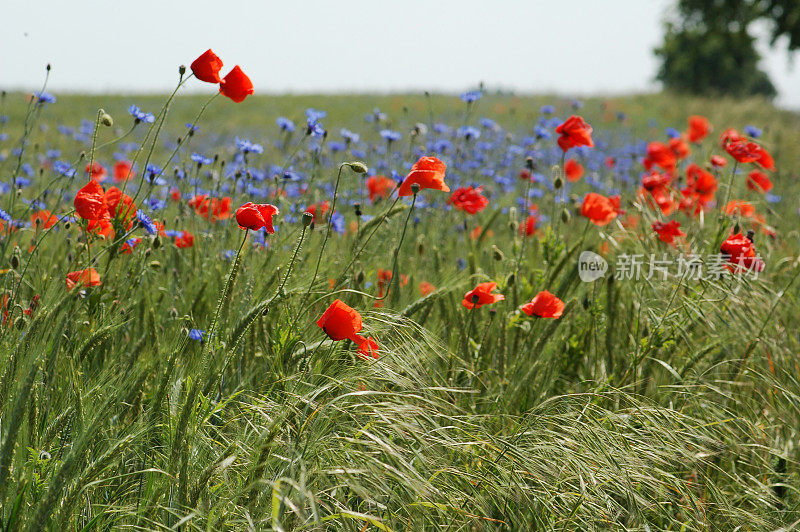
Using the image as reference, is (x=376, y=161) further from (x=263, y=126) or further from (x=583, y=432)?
(x=263, y=126)

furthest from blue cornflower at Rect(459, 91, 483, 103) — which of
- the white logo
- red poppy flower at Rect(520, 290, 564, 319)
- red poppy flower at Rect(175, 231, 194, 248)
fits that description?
red poppy flower at Rect(520, 290, 564, 319)

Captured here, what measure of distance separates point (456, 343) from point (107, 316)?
40.6 inches

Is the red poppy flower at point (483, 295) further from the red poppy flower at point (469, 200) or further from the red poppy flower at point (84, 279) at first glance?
the red poppy flower at point (84, 279)

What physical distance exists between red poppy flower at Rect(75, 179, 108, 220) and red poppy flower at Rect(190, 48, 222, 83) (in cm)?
37

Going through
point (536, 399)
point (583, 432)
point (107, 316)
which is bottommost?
point (536, 399)

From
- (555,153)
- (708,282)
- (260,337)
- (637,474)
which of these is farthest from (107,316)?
(555,153)

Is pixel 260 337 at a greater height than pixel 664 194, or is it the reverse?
pixel 664 194

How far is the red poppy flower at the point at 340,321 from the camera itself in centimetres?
143

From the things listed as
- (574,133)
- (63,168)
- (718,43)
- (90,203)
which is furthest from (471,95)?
(718,43)

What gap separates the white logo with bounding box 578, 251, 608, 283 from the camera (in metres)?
2.32

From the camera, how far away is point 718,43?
25.4 metres

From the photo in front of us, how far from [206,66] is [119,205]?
0.42 metres

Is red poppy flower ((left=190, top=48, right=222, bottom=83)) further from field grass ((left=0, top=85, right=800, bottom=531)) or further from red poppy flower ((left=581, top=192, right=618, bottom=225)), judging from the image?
red poppy flower ((left=581, top=192, right=618, bottom=225))

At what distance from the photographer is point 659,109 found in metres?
17.9
